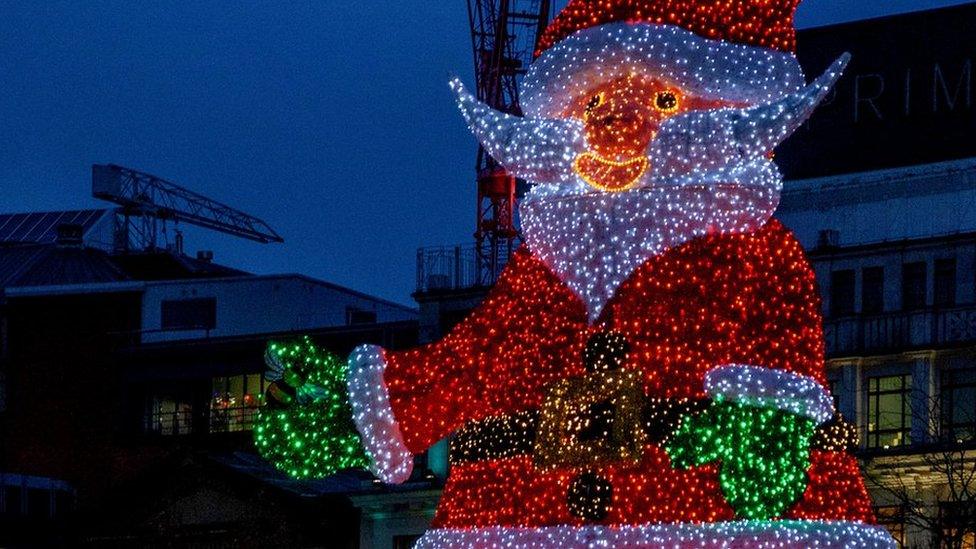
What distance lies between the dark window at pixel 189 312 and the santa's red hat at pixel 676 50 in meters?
32.9

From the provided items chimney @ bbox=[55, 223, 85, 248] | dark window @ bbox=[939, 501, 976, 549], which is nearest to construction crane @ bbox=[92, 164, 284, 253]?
chimney @ bbox=[55, 223, 85, 248]

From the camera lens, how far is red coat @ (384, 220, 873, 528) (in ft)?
54.9

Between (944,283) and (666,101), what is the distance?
20.2m

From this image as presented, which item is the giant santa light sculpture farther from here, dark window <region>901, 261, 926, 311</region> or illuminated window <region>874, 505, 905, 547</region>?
dark window <region>901, 261, 926, 311</region>

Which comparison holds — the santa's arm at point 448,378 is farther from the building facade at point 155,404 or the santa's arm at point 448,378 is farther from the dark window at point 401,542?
the building facade at point 155,404

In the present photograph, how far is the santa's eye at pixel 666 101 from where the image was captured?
1730 cm

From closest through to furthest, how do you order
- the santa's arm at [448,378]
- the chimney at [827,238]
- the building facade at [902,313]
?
the santa's arm at [448,378] → the building facade at [902,313] → the chimney at [827,238]

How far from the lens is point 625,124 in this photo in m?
17.1

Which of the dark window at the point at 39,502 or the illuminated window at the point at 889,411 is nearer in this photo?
the illuminated window at the point at 889,411

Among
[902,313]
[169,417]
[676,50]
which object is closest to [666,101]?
[676,50]

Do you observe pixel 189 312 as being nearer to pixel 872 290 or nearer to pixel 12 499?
pixel 12 499

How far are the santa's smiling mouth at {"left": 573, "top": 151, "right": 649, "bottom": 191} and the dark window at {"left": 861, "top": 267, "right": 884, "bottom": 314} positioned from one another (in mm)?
20690

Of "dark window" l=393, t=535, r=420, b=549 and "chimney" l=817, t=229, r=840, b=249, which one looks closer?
"chimney" l=817, t=229, r=840, b=249

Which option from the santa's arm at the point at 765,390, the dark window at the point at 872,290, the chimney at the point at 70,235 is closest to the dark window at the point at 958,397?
the dark window at the point at 872,290
